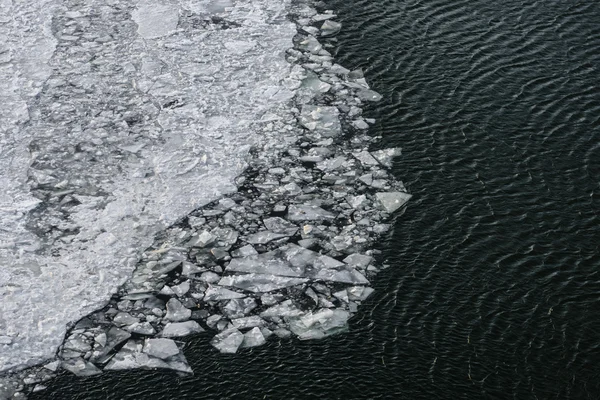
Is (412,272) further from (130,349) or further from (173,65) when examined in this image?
(173,65)

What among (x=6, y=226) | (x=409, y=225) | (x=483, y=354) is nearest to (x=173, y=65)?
(x=6, y=226)

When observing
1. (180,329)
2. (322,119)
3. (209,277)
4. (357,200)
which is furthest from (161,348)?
(322,119)

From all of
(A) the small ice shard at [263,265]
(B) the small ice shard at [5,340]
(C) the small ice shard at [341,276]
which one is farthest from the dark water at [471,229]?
(A) the small ice shard at [263,265]

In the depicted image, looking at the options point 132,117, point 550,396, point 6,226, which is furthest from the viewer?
point 132,117

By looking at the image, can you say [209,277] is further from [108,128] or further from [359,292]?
[108,128]

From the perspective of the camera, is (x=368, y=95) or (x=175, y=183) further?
(x=368, y=95)

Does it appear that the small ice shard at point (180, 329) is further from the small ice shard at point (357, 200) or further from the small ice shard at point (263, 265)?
the small ice shard at point (357, 200)
